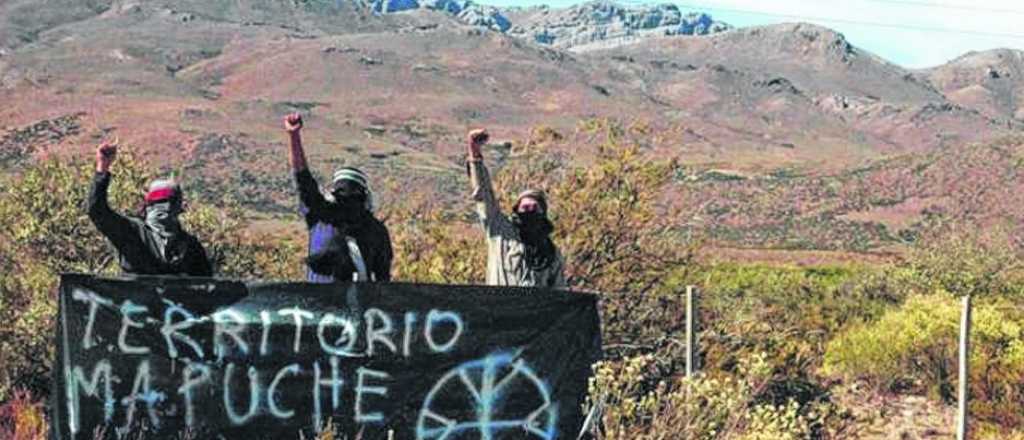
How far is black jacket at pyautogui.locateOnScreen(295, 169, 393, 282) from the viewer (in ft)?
19.4

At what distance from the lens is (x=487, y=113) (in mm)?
141875

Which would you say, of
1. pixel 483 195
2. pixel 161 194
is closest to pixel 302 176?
pixel 161 194

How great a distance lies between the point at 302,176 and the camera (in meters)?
5.84

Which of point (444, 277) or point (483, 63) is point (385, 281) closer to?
point (444, 277)

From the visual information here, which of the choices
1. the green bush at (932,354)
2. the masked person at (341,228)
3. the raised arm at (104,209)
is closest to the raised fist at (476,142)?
the masked person at (341,228)

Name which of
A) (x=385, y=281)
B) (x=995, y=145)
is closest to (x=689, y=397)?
(x=385, y=281)

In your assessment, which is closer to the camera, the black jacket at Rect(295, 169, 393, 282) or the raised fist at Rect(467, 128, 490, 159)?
the black jacket at Rect(295, 169, 393, 282)

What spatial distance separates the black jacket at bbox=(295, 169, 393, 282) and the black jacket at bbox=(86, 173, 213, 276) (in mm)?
599

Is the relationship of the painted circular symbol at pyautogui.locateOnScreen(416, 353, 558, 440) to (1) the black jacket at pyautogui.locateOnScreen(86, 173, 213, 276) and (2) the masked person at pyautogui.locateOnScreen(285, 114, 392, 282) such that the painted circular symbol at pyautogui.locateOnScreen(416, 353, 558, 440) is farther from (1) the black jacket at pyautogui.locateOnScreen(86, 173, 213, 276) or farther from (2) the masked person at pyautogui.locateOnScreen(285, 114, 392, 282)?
(1) the black jacket at pyautogui.locateOnScreen(86, 173, 213, 276)

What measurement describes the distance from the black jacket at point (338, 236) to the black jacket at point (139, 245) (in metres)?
0.60

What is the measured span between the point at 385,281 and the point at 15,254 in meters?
5.67

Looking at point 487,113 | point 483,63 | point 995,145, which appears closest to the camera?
point 995,145

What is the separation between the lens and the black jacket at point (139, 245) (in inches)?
220

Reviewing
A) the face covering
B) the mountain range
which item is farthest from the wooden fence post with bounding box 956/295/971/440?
the face covering
